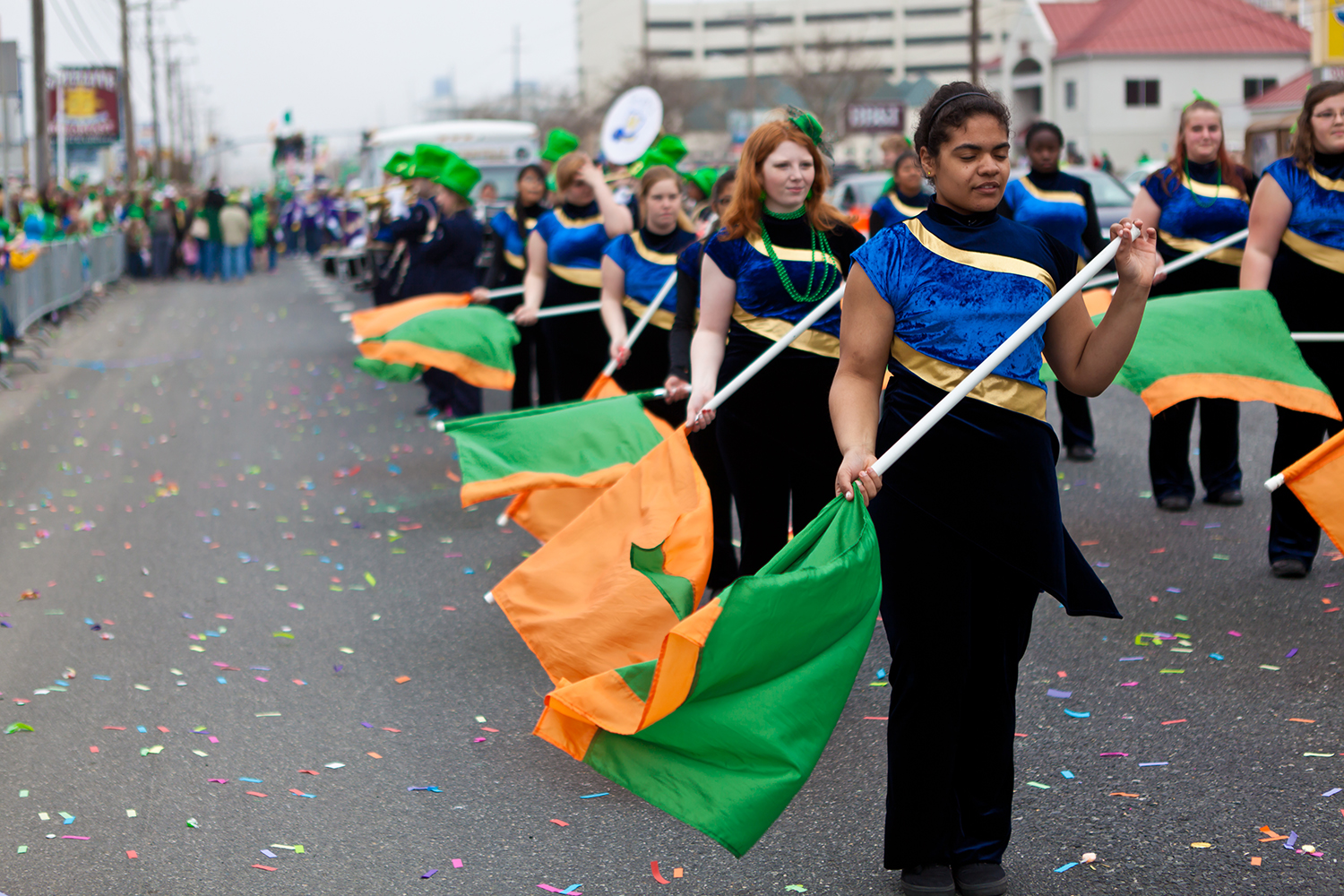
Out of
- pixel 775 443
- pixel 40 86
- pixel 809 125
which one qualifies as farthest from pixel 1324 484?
pixel 40 86

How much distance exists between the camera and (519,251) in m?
9.82

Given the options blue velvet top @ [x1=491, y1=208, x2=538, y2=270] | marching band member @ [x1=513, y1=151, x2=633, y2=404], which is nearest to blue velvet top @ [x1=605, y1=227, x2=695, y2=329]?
marching band member @ [x1=513, y1=151, x2=633, y2=404]

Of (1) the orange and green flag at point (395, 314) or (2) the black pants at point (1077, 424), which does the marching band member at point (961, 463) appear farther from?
(1) the orange and green flag at point (395, 314)

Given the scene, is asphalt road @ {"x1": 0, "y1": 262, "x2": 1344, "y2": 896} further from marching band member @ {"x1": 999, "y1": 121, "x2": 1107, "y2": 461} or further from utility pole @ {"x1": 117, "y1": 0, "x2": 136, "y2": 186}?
utility pole @ {"x1": 117, "y1": 0, "x2": 136, "y2": 186}

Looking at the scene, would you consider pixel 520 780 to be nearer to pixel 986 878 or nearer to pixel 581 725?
pixel 581 725

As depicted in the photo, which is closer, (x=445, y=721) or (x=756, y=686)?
(x=756, y=686)

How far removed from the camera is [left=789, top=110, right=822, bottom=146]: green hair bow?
15.9 feet

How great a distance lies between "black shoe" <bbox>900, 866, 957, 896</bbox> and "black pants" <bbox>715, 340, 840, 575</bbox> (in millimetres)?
1702

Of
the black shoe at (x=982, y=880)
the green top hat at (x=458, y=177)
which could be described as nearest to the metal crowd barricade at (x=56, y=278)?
the green top hat at (x=458, y=177)

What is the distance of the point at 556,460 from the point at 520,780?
1932 mm

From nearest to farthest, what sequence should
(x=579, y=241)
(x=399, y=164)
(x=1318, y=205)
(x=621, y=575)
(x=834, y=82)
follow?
(x=621, y=575) < (x=1318, y=205) < (x=579, y=241) < (x=399, y=164) < (x=834, y=82)

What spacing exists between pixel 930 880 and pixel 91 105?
57.4 meters

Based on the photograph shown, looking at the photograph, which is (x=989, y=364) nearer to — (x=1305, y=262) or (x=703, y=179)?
(x=1305, y=262)

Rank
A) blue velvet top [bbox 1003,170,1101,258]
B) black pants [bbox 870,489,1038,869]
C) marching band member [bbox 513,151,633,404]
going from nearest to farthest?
black pants [bbox 870,489,1038,869] < blue velvet top [bbox 1003,170,1101,258] < marching band member [bbox 513,151,633,404]
